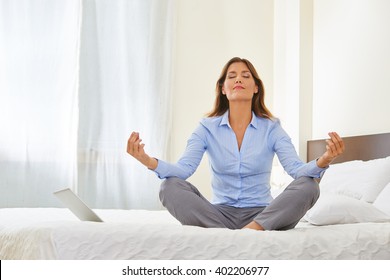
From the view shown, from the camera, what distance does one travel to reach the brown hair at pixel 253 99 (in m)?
2.58

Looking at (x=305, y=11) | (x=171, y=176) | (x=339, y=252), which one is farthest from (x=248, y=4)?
(x=339, y=252)

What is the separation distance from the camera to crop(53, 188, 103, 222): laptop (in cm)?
190

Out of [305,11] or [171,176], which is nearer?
[171,176]

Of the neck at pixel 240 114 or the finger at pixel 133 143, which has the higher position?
the neck at pixel 240 114

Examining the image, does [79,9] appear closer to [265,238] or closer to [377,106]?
[377,106]

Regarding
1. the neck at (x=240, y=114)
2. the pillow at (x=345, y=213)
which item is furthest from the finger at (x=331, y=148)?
the neck at (x=240, y=114)

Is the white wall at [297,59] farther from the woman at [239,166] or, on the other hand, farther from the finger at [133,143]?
the finger at [133,143]

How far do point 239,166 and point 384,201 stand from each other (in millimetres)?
708

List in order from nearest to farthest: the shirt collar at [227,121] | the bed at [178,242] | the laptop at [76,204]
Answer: the bed at [178,242] < the laptop at [76,204] < the shirt collar at [227,121]

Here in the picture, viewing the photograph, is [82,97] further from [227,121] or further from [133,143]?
[133,143]

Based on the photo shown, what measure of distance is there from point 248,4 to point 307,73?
1.00m

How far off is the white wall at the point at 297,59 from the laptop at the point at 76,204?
1903 mm

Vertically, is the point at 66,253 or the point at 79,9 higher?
the point at 79,9

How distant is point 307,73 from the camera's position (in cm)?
425
